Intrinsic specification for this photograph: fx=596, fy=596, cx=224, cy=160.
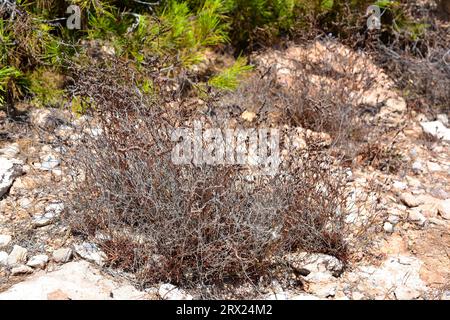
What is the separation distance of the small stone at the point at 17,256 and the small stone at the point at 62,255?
12 cm

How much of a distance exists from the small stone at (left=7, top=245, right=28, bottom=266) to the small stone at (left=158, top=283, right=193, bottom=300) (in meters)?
0.60

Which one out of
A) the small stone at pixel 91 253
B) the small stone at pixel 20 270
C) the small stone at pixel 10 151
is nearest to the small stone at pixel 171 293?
the small stone at pixel 91 253

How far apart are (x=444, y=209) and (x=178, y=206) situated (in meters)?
1.40

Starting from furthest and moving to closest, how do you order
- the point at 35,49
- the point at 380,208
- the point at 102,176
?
1. the point at 35,49
2. the point at 380,208
3. the point at 102,176

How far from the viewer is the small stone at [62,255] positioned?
96.8 inches

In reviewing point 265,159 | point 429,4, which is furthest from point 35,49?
point 429,4

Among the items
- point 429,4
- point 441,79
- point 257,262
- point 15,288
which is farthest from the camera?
point 429,4

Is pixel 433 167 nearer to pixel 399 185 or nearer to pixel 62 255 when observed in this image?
pixel 399 185

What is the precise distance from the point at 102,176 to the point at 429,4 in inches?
116

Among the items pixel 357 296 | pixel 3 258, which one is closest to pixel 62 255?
pixel 3 258

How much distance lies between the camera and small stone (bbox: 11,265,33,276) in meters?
2.40

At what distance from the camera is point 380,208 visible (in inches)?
110
